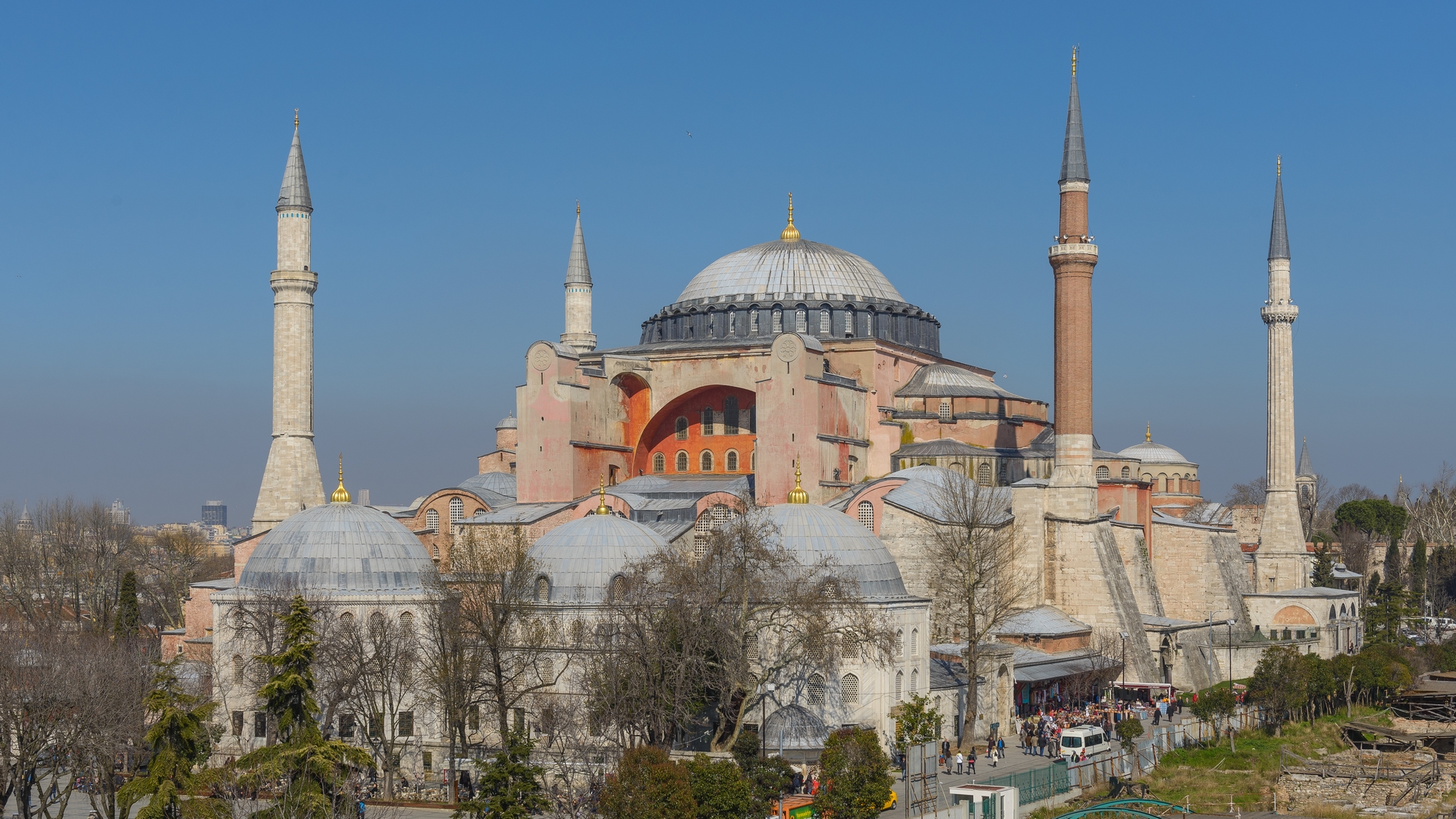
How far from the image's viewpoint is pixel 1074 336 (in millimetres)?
36625

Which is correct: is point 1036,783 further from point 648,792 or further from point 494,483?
point 494,483

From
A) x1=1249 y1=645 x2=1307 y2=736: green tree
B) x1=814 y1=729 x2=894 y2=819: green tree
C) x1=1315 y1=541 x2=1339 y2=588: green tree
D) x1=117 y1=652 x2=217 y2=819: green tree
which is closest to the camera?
x1=117 y1=652 x2=217 y2=819: green tree

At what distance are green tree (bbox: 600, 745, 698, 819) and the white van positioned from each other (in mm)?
8799

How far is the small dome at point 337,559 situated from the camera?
26984mm

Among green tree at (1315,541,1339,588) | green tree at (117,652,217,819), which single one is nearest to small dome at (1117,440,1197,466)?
green tree at (1315,541,1339,588)

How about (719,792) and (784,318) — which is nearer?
(719,792)

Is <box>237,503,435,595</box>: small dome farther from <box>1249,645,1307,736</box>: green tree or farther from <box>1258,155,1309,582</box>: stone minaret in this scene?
<box>1258,155,1309,582</box>: stone minaret

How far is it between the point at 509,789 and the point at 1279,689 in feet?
57.8

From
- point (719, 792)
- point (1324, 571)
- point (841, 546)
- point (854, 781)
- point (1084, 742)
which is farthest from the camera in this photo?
point (1324, 571)

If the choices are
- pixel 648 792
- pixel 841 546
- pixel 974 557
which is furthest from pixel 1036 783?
pixel 974 557

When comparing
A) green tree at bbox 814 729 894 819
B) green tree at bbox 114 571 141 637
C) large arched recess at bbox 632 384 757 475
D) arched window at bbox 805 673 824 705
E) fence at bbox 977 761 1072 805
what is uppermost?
large arched recess at bbox 632 384 757 475

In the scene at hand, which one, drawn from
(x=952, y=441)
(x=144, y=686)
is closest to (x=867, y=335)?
(x=952, y=441)

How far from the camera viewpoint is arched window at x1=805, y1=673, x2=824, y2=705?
2519cm

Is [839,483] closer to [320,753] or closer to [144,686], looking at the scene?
[144,686]
